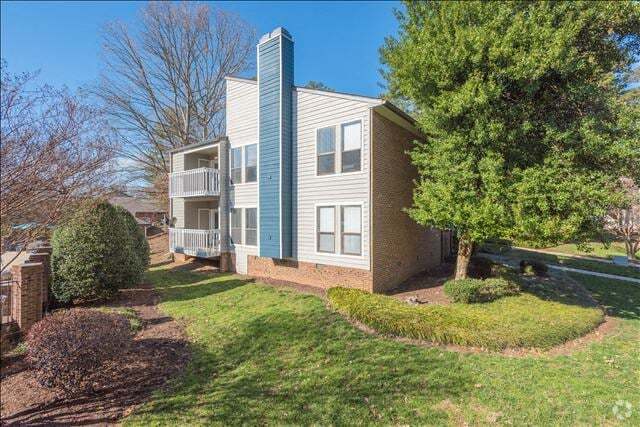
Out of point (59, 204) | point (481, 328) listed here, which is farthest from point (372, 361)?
point (59, 204)

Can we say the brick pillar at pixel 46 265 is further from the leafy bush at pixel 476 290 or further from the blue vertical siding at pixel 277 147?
the leafy bush at pixel 476 290

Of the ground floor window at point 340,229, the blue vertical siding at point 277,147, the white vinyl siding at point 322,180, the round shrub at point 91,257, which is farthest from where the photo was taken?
the blue vertical siding at point 277,147

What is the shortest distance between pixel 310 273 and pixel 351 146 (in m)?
5.03

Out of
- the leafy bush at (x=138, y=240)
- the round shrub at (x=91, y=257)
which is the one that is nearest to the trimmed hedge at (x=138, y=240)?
the leafy bush at (x=138, y=240)

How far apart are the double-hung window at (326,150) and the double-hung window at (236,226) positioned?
5020 mm

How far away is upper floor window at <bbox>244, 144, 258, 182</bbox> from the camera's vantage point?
13508mm

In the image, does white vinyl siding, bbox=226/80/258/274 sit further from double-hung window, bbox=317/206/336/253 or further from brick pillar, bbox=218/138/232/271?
double-hung window, bbox=317/206/336/253

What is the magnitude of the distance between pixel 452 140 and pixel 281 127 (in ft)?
21.3

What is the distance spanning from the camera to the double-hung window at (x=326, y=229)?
1120 cm

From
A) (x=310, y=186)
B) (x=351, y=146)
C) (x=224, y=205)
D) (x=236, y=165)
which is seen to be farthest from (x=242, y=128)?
(x=351, y=146)

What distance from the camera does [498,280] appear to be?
9.93 metres

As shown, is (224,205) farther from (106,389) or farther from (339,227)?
(106,389)

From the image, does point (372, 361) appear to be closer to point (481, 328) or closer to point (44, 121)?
point (481, 328)

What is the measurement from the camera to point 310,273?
1176 cm
